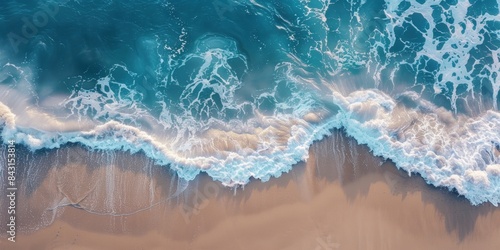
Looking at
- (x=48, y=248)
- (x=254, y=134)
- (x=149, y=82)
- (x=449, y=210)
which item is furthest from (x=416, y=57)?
(x=48, y=248)

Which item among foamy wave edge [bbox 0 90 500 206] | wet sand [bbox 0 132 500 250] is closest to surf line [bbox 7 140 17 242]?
wet sand [bbox 0 132 500 250]

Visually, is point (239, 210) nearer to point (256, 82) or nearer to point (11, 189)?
point (256, 82)

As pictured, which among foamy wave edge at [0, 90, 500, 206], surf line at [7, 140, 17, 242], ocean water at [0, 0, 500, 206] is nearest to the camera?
surf line at [7, 140, 17, 242]

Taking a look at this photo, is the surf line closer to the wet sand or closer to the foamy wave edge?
the wet sand

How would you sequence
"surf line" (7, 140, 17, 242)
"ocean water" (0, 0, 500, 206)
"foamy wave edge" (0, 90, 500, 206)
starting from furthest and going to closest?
"ocean water" (0, 0, 500, 206) → "foamy wave edge" (0, 90, 500, 206) → "surf line" (7, 140, 17, 242)

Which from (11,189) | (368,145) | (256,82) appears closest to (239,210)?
(256,82)

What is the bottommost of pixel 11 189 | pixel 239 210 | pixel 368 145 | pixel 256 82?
pixel 239 210

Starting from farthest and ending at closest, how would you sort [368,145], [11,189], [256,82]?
1. [256,82]
2. [368,145]
3. [11,189]
